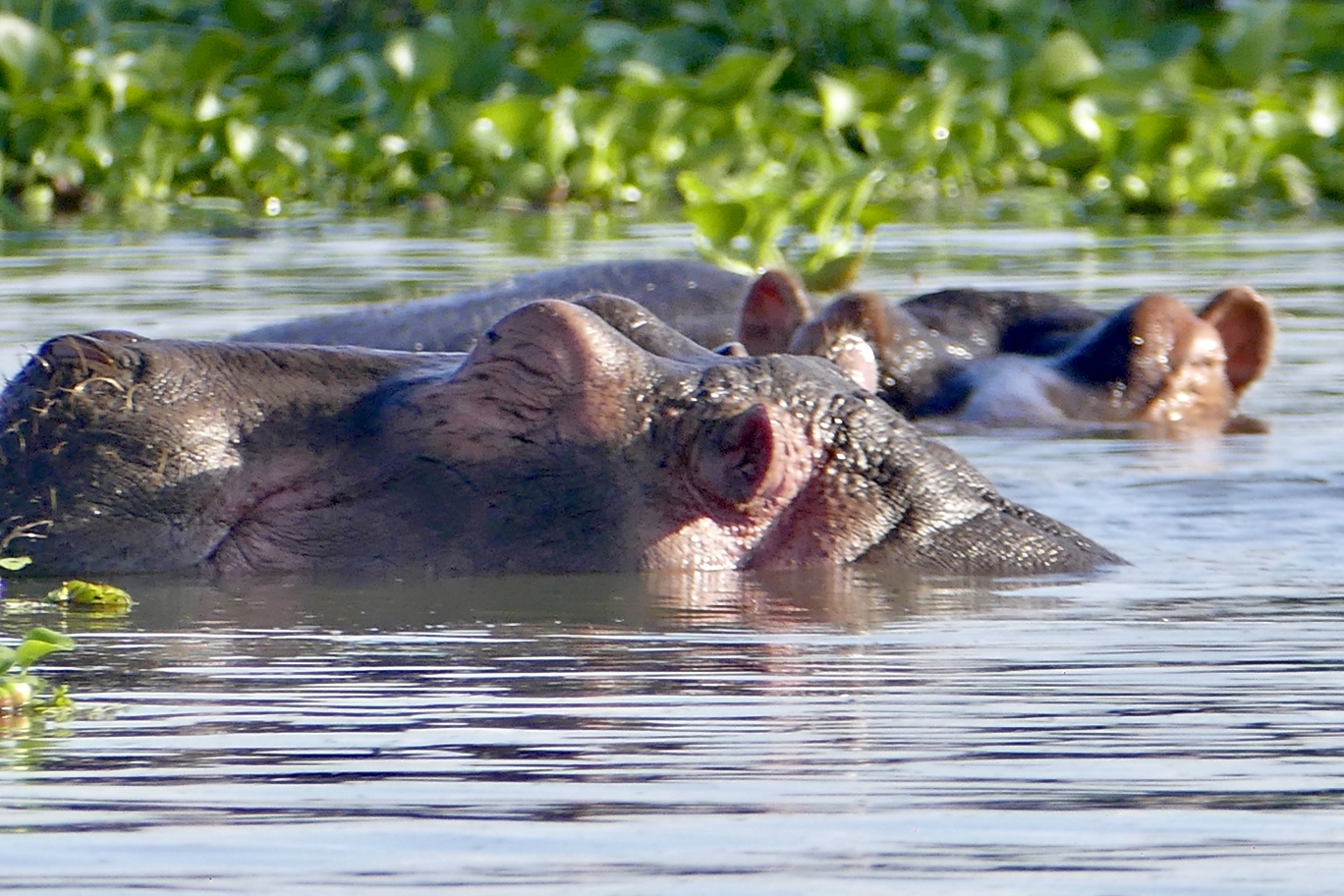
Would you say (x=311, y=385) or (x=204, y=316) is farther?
(x=204, y=316)

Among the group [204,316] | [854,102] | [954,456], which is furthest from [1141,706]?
[854,102]

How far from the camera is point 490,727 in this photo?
2.65 metres

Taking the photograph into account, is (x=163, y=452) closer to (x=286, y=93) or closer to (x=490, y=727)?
(x=490, y=727)

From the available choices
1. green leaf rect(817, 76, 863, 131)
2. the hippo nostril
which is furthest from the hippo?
green leaf rect(817, 76, 863, 131)

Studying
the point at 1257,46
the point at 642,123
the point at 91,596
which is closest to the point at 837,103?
the point at 642,123

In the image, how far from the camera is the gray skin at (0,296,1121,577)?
11.6 feet

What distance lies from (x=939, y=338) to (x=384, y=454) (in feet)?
10.3

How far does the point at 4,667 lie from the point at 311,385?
1029 millimetres

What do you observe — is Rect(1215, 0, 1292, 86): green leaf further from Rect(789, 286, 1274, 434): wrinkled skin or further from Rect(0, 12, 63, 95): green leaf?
Rect(789, 286, 1274, 434): wrinkled skin

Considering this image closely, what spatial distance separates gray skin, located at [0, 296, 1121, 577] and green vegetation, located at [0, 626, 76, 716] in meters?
0.78

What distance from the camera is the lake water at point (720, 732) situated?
6.95 feet

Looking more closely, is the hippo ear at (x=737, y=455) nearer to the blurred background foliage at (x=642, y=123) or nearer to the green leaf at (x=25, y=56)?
the blurred background foliage at (x=642, y=123)

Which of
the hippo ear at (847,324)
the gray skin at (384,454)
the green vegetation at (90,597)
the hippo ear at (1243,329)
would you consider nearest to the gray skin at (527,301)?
the hippo ear at (847,324)

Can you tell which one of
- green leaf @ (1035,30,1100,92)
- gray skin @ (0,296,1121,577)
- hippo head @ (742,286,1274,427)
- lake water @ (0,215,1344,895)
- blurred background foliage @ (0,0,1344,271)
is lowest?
lake water @ (0,215,1344,895)
